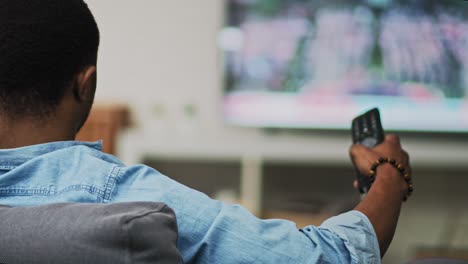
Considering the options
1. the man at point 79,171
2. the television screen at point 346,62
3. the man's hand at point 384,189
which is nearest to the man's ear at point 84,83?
the man at point 79,171

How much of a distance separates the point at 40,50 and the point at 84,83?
89mm

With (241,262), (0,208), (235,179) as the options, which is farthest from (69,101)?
(235,179)

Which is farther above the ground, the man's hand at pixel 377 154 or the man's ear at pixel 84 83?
the man's ear at pixel 84 83

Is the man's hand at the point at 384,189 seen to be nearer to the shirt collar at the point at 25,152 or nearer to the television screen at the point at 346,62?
the shirt collar at the point at 25,152

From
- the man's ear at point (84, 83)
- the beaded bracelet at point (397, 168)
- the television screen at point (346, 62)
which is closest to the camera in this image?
the man's ear at point (84, 83)

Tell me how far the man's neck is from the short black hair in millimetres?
11

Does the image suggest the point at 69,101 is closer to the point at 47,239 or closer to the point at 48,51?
the point at 48,51

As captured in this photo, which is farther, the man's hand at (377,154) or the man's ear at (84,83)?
the man's hand at (377,154)

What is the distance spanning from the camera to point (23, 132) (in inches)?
36.7

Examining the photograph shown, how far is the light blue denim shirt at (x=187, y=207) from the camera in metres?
0.84

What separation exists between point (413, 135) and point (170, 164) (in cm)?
116

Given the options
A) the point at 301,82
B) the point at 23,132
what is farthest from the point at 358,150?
the point at 301,82

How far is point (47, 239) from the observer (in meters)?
0.77

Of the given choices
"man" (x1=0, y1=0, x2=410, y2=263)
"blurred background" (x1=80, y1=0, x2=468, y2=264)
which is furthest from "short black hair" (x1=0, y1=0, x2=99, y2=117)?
"blurred background" (x1=80, y1=0, x2=468, y2=264)
